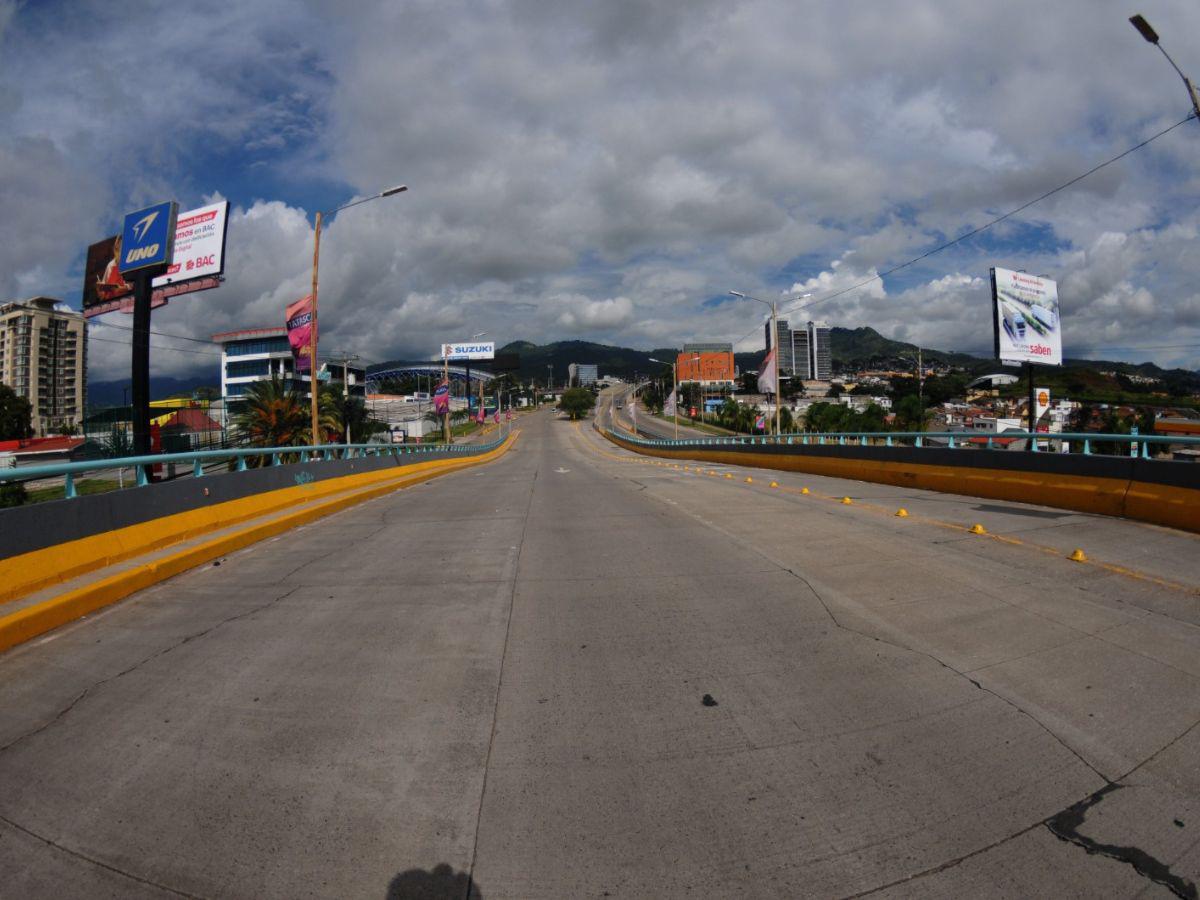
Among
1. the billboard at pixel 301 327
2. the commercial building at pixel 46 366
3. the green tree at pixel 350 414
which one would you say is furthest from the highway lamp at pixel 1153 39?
the commercial building at pixel 46 366

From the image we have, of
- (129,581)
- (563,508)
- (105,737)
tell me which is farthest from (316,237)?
(105,737)

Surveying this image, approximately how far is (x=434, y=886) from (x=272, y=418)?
35098 millimetres

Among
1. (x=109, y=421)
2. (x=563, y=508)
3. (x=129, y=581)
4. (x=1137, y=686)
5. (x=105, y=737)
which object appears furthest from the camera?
Answer: (x=109, y=421)

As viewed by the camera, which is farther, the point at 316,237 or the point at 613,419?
the point at 613,419

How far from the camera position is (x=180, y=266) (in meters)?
31.3

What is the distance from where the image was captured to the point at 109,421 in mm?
36188

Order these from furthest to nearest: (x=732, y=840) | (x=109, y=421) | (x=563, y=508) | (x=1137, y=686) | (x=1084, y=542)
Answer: (x=109, y=421) → (x=563, y=508) → (x=1084, y=542) → (x=1137, y=686) → (x=732, y=840)

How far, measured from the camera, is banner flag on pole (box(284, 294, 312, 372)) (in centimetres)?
2384

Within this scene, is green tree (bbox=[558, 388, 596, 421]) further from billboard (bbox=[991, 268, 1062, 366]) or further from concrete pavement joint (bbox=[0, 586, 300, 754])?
concrete pavement joint (bbox=[0, 586, 300, 754])

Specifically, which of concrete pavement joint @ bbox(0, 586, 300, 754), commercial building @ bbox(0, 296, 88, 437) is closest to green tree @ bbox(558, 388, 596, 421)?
commercial building @ bbox(0, 296, 88, 437)

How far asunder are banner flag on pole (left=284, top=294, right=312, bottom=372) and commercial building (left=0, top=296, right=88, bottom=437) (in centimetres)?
7103

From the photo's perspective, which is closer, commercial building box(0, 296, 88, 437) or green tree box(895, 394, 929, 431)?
green tree box(895, 394, 929, 431)

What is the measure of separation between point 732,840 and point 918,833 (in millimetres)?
869

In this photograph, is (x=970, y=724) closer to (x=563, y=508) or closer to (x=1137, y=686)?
(x=1137, y=686)
